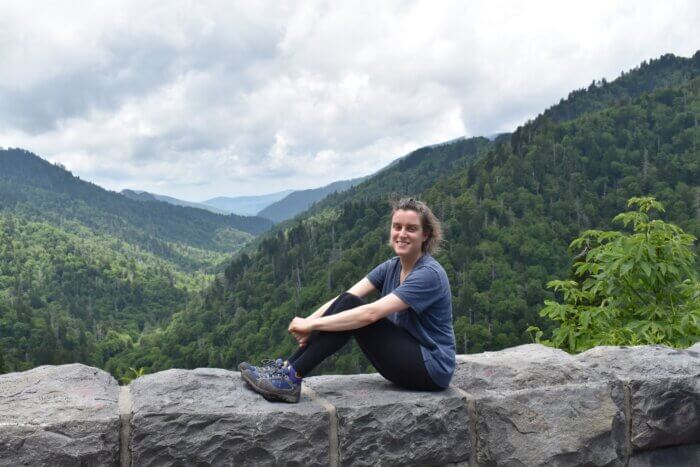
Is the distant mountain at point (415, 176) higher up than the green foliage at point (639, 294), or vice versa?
the distant mountain at point (415, 176)

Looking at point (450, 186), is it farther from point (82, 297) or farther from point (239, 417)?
point (239, 417)

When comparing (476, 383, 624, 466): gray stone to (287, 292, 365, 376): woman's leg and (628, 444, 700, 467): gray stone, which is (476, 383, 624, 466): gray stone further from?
(287, 292, 365, 376): woman's leg

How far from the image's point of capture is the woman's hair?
3.36 m

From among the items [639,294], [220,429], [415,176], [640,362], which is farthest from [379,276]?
[415,176]

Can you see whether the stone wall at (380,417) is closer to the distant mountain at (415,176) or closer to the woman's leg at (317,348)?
the woman's leg at (317,348)

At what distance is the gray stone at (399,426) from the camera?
2850mm

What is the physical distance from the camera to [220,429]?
2.69m

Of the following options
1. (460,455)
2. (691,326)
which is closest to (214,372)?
(460,455)

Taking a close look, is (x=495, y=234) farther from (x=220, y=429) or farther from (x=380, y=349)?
(x=220, y=429)

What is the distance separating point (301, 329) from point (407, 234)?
0.78m

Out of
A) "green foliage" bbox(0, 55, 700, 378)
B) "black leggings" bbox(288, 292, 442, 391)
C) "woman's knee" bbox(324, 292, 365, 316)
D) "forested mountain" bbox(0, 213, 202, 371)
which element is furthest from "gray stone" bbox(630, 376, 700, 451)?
"forested mountain" bbox(0, 213, 202, 371)

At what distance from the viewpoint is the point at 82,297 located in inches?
5753

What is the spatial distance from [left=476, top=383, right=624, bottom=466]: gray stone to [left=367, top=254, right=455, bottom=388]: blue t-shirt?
0.90 feet

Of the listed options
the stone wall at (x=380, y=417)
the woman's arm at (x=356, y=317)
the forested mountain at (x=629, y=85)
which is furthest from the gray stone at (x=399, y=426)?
the forested mountain at (x=629, y=85)
